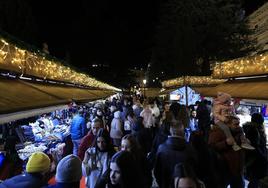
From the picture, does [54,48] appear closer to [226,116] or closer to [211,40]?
[211,40]

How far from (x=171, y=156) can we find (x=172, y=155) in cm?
2

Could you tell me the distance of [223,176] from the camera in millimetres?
6160

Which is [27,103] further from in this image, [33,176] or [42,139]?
[42,139]

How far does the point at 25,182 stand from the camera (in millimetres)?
3838

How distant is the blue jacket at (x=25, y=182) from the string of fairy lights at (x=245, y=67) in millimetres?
3884

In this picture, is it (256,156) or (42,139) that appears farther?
(42,139)

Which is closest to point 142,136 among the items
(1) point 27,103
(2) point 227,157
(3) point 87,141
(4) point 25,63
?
(3) point 87,141

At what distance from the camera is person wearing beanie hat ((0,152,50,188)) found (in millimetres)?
3782

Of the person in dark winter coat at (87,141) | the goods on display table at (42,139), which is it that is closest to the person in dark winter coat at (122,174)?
the person in dark winter coat at (87,141)

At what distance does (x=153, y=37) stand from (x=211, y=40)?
13.9 metres

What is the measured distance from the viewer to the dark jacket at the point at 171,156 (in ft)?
17.7

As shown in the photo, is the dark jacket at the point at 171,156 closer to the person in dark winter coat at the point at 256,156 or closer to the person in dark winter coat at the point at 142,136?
the person in dark winter coat at the point at 256,156

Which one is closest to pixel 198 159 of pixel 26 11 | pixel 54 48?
pixel 26 11

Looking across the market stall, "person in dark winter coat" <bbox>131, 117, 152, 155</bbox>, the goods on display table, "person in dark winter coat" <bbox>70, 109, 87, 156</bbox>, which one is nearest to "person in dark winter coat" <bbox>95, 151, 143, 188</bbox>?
the market stall
